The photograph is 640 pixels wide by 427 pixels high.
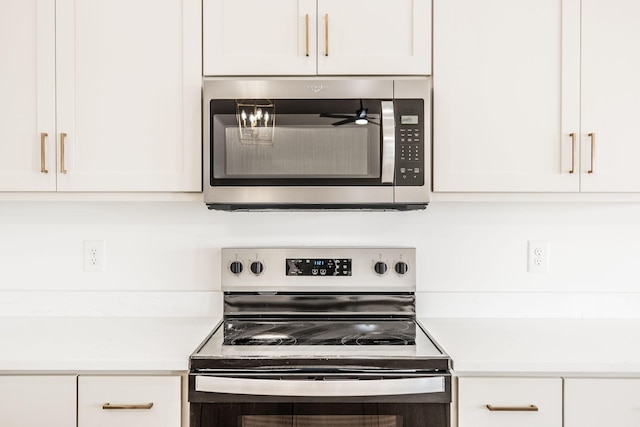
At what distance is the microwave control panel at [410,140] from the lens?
1566mm

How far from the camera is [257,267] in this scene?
1821 millimetres

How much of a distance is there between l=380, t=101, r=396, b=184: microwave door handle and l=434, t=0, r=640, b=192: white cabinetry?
15 centimetres

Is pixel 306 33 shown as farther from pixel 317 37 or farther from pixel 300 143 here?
pixel 300 143

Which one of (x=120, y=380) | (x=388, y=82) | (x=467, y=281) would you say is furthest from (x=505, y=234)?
(x=120, y=380)

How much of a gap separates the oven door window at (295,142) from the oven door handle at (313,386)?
0.59 m

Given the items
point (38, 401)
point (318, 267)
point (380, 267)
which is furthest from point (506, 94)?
point (38, 401)

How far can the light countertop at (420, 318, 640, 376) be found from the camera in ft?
4.37

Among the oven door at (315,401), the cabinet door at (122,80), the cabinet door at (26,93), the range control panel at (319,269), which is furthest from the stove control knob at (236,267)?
the cabinet door at (26,93)

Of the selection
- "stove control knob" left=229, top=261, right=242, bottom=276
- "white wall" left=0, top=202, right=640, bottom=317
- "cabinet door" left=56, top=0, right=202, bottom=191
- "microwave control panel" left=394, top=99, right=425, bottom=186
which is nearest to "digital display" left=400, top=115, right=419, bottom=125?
"microwave control panel" left=394, top=99, right=425, bottom=186

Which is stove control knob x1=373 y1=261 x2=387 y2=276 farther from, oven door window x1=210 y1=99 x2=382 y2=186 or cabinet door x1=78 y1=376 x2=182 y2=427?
cabinet door x1=78 y1=376 x2=182 y2=427

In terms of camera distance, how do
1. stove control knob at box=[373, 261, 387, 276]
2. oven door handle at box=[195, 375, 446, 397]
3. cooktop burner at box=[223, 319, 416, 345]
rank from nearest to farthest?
oven door handle at box=[195, 375, 446, 397]
cooktop burner at box=[223, 319, 416, 345]
stove control knob at box=[373, 261, 387, 276]

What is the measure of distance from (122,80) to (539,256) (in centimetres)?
160

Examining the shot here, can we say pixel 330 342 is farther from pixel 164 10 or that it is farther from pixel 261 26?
pixel 164 10

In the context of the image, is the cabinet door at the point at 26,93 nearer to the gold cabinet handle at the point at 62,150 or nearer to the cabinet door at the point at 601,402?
the gold cabinet handle at the point at 62,150
